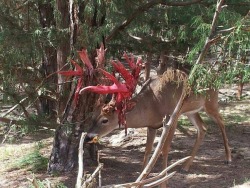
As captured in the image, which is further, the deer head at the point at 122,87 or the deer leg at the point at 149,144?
the deer leg at the point at 149,144

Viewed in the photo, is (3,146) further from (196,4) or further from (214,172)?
(196,4)

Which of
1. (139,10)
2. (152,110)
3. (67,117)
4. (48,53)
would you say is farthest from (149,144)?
(48,53)

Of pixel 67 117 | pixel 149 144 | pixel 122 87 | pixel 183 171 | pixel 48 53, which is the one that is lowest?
pixel 183 171

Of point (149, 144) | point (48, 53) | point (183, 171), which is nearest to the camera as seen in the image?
point (149, 144)

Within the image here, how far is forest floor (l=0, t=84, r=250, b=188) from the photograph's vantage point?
20.9 feet

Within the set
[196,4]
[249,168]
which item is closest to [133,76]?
[196,4]

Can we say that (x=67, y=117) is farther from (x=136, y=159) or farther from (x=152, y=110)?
(x=136, y=159)

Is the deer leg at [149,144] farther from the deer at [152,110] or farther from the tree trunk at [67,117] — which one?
the tree trunk at [67,117]

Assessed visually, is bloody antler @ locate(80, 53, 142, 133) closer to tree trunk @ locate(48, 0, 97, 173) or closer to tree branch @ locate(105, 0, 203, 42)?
tree trunk @ locate(48, 0, 97, 173)

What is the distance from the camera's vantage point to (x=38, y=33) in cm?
537

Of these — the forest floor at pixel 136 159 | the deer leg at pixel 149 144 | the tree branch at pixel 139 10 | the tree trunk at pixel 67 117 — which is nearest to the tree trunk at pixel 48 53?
the tree trunk at pixel 67 117

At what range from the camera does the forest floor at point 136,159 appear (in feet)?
20.9

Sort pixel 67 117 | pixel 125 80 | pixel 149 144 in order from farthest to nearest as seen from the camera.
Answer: pixel 149 144, pixel 67 117, pixel 125 80

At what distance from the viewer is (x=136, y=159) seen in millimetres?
7500
